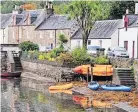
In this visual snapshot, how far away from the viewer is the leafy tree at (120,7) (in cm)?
9092

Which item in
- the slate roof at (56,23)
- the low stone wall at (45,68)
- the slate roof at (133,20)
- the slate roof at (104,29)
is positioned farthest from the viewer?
the slate roof at (56,23)

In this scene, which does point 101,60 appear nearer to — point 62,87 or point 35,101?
point 62,87

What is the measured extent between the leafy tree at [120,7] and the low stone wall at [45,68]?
23.1m

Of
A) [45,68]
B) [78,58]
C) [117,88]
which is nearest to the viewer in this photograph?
[117,88]

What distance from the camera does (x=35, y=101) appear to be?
156 feet

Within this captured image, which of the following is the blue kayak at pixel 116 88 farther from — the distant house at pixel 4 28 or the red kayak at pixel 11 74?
the distant house at pixel 4 28

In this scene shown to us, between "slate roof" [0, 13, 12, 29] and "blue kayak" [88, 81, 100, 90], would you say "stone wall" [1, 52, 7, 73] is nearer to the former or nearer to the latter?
"slate roof" [0, 13, 12, 29]

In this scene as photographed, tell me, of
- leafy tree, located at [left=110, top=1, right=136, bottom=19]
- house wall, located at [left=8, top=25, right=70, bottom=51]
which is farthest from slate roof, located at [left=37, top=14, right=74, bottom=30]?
leafy tree, located at [left=110, top=1, right=136, bottom=19]

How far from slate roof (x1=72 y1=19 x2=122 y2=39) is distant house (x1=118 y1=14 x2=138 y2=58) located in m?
4.10

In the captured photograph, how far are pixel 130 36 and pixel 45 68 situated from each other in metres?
12.4

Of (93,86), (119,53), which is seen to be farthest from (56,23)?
(93,86)

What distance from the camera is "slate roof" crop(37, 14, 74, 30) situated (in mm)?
86363

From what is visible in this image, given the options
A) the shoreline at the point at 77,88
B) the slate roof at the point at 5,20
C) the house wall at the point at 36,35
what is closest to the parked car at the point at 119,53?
the shoreline at the point at 77,88

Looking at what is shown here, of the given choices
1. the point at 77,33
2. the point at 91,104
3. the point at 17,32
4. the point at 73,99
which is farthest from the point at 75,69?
the point at 17,32
